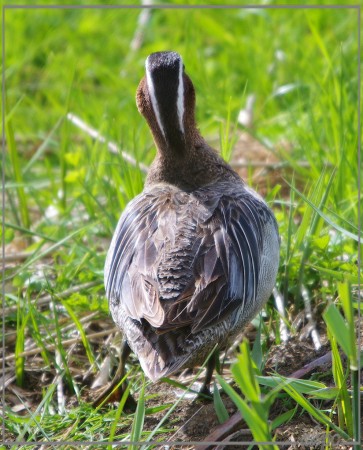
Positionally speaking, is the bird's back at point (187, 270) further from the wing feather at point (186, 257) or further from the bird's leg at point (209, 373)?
the bird's leg at point (209, 373)

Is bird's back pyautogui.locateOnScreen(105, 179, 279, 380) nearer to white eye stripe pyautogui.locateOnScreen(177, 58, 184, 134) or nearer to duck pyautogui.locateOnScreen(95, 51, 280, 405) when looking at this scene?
duck pyautogui.locateOnScreen(95, 51, 280, 405)

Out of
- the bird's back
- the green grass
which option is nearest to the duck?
the bird's back

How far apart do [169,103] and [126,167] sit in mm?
791

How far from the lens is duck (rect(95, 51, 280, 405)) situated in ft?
12.7

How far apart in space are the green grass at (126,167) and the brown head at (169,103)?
0.31m

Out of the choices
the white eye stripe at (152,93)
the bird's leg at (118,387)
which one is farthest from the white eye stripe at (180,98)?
the bird's leg at (118,387)

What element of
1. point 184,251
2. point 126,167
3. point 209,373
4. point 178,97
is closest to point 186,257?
point 184,251

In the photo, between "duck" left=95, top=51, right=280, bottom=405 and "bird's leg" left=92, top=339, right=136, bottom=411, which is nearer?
"duck" left=95, top=51, right=280, bottom=405

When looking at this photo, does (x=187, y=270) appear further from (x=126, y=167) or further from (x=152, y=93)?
(x=126, y=167)

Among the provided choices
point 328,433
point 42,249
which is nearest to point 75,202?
point 42,249

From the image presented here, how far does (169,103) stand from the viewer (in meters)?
4.62

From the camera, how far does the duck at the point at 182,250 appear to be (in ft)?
12.7

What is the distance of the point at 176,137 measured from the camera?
4891mm

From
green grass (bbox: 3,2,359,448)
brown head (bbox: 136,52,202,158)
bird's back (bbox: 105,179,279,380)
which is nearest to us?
bird's back (bbox: 105,179,279,380)
